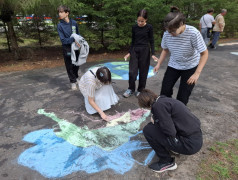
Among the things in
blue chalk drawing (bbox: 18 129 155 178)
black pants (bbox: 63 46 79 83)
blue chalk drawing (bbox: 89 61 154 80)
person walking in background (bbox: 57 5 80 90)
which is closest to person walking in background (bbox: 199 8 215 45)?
blue chalk drawing (bbox: 89 61 154 80)

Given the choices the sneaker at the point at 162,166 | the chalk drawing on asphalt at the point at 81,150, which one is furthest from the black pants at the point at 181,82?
the sneaker at the point at 162,166

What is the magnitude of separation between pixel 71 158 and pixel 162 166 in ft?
3.50

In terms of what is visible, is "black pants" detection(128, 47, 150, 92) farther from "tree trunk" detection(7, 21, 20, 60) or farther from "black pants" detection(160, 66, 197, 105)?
"tree trunk" detection(7, 21, 20, 60)

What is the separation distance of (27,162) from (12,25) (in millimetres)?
6118

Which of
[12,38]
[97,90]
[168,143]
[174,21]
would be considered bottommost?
[168,143]

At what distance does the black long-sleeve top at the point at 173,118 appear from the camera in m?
1.78

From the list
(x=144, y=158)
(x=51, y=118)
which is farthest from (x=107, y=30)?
(x=144, y=158)

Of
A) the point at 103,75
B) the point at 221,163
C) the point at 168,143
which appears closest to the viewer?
the point at 168,143

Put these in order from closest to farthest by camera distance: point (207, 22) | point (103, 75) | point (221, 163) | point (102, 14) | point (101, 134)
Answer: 1. point (221, 163)
2. point (103, 75)
3. point (101, 134)
4. point (102, 14)
5. point (207, 22)

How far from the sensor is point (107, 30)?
7562 mm

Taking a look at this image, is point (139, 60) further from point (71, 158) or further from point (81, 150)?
point (71, 158)

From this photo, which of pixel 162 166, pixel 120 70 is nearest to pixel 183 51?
pixel 162 166

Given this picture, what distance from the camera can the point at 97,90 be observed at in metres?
3.07

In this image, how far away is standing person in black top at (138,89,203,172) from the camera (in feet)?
5.87
